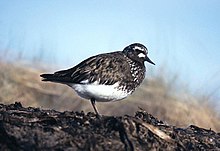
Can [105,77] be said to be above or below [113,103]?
below

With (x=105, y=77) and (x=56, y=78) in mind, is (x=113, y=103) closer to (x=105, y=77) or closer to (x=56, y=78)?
(x=56, y=78)

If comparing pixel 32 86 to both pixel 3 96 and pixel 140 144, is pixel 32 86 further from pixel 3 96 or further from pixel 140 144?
pixel 140 144

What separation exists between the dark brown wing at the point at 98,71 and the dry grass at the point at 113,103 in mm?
4931

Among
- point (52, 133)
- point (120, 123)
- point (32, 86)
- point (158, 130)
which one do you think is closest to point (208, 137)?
point (158, 130)

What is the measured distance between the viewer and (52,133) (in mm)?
6637

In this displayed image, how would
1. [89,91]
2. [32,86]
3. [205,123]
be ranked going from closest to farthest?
[89,91] < [205,123] < [32,86]

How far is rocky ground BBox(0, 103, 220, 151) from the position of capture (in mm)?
6473

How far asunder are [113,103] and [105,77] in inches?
271

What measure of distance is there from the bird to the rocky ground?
96 centimetres

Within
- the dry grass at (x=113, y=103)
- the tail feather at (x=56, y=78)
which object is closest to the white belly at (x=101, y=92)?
the tail feather at (x=56, y=78)

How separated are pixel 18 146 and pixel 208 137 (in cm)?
227

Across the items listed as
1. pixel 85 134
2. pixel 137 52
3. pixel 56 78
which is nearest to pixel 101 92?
pixel 56 78

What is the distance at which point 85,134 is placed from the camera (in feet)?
21.9

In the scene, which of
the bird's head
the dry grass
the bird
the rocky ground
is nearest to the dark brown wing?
the bird
